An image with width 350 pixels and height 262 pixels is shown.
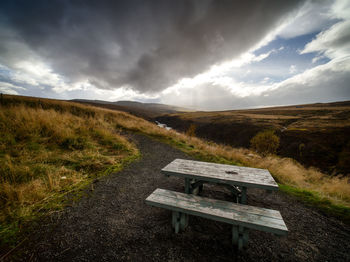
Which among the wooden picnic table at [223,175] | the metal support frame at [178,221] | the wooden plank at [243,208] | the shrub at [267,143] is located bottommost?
the shrub at [267,143]

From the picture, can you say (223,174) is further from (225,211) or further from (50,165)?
(50,165)

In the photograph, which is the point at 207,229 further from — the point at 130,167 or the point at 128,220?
the point at 130,167

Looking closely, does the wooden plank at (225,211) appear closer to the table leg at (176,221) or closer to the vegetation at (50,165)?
the table leg at (176,221)

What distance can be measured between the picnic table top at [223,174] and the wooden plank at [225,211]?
394mm

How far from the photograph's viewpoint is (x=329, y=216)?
343cm

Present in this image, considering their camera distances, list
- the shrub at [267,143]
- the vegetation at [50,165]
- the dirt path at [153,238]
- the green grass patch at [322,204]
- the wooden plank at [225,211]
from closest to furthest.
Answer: the wooden plank at [225,211] < the dirt path at [153,238] < the vegetation at [50,165] < the green grass patch at [322,204] < the shrub at [267,143]

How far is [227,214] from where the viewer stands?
231cm

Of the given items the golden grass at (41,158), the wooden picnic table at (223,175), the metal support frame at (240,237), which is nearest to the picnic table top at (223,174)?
the wooden picnic table at (223,175)

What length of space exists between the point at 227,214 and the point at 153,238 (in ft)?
4.50

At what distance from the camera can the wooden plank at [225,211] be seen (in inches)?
82.0

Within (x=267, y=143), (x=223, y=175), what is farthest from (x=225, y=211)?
(x=267, y=143)

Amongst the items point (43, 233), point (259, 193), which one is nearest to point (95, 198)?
point (43, 233)

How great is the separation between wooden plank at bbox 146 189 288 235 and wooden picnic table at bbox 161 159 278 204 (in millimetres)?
386

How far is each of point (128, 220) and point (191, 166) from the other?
1763 mm
